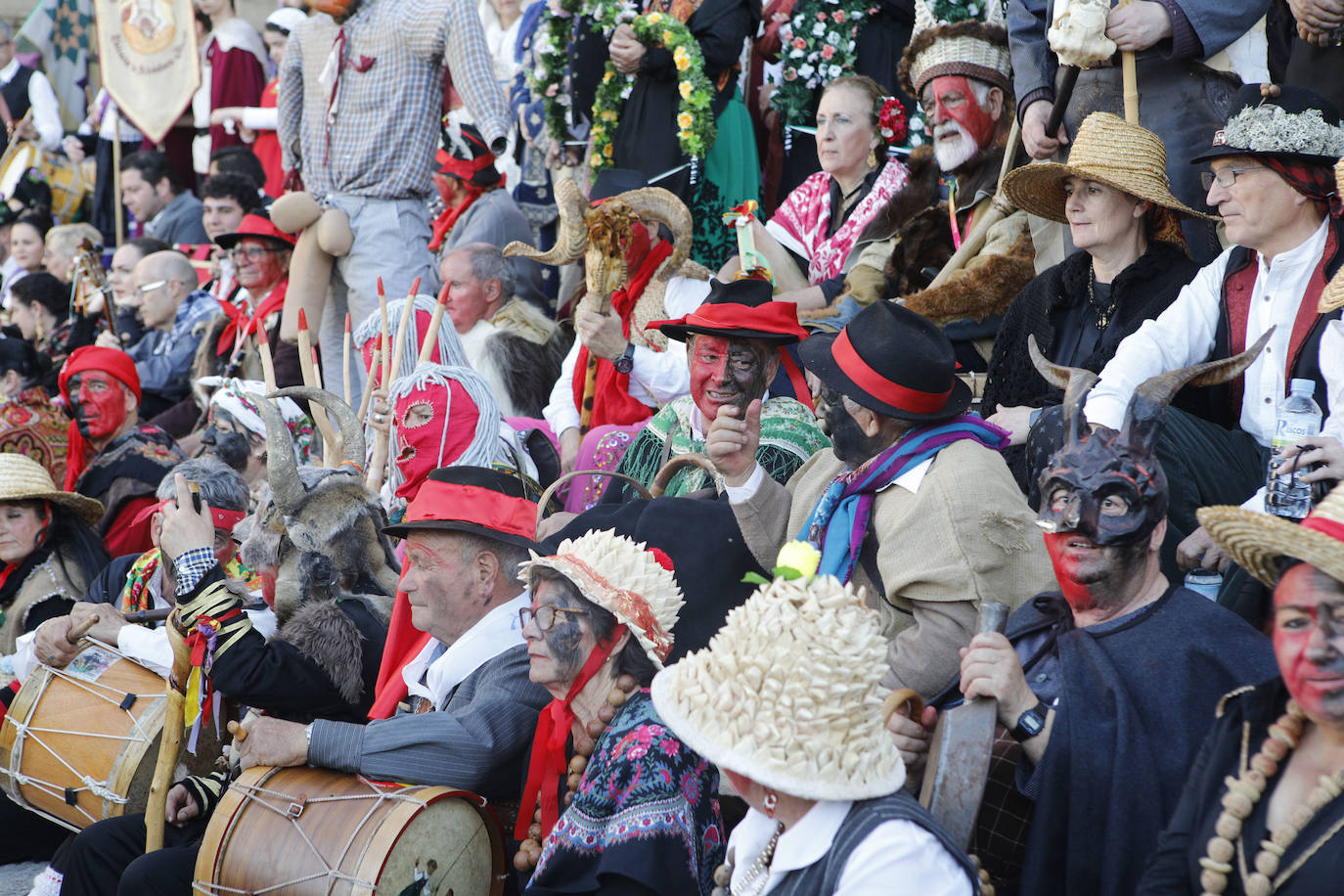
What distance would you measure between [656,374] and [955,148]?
1.74 metres

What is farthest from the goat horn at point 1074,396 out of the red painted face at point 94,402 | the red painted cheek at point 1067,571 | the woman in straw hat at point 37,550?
the red painted face at point 94,402

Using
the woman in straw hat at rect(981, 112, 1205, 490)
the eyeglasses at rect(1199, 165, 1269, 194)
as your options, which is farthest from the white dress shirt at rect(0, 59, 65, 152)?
the eyeglasses at rect(1199, 165, 1269, 194)

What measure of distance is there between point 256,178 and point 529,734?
334 inches

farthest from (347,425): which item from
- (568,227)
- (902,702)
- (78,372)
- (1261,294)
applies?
(1261,294)

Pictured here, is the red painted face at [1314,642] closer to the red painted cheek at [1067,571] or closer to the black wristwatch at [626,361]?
the red painted cheek at [1067,571]

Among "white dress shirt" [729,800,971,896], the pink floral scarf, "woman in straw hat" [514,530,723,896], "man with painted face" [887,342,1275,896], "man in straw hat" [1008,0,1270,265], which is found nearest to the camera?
"white dress shirt" [729,800,971,896]

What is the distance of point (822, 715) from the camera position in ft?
8.30

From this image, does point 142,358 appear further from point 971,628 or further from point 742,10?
point 971,628

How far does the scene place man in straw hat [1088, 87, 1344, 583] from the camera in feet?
13.5

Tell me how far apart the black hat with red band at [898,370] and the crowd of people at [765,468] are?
1 centimetres

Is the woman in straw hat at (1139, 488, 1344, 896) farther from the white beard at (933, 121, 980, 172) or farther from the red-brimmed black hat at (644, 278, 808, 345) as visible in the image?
the white beard at (933, 121, 980, 172)

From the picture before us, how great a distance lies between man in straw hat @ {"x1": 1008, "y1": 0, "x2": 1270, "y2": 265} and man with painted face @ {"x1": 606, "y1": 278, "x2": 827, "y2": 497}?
148 cm

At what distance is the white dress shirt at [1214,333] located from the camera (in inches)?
164

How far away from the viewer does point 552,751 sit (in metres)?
3.64
